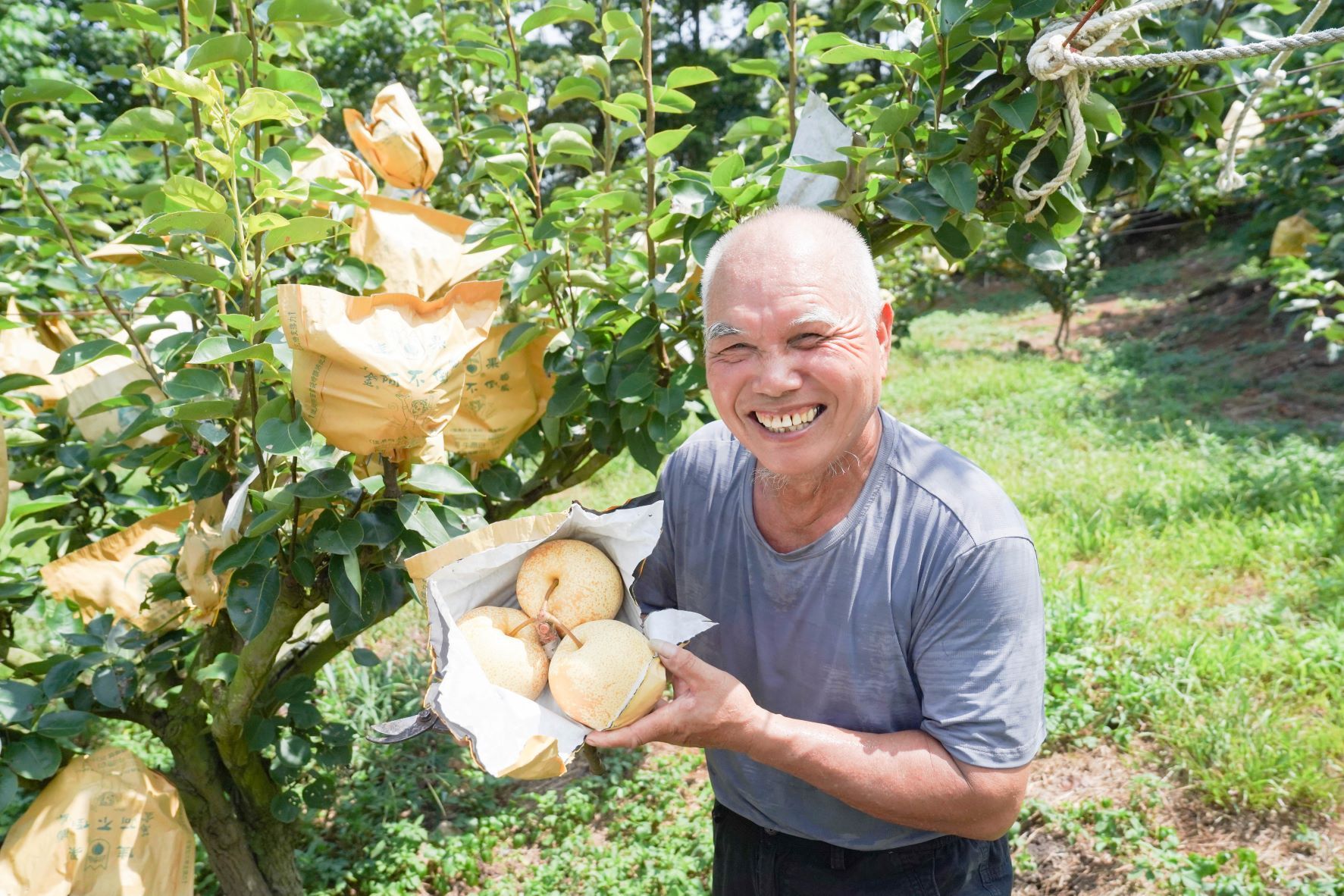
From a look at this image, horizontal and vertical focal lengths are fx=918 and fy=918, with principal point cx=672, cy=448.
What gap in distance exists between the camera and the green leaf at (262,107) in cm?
138

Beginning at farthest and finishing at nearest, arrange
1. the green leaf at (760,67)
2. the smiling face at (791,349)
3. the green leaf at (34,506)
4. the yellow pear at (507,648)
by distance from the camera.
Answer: the green leaf at (34,506), the green leaf at (760,67), the smiling face at (791,349), the yellow pear at (507,648)

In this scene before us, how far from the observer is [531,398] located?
1.90 m

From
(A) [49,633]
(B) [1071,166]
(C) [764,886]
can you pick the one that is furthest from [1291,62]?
(A) [49,633]

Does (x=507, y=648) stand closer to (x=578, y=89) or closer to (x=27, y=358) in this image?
(x=578, y=89)

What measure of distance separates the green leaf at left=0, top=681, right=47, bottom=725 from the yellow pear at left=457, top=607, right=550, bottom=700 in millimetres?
995

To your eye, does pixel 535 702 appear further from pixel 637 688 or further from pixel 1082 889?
pixel 1082 889

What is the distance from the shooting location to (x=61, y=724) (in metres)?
1.73

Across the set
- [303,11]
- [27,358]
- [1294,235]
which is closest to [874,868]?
[303,11]

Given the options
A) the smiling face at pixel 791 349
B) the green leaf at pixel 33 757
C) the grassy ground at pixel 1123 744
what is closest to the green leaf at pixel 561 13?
the smiling face at pixel 791 349

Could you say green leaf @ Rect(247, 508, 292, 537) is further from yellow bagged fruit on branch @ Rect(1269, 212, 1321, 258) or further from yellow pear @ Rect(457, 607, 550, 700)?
yellow bagged fruit on branch @ Rect(1269, 212, 1321, 258)

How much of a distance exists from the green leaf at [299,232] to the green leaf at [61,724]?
1.00 meters

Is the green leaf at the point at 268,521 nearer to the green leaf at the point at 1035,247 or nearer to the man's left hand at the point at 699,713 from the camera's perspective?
the man's left hand at the point at 699,713

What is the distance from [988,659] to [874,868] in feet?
1.59

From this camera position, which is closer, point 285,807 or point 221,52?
point 221,52
